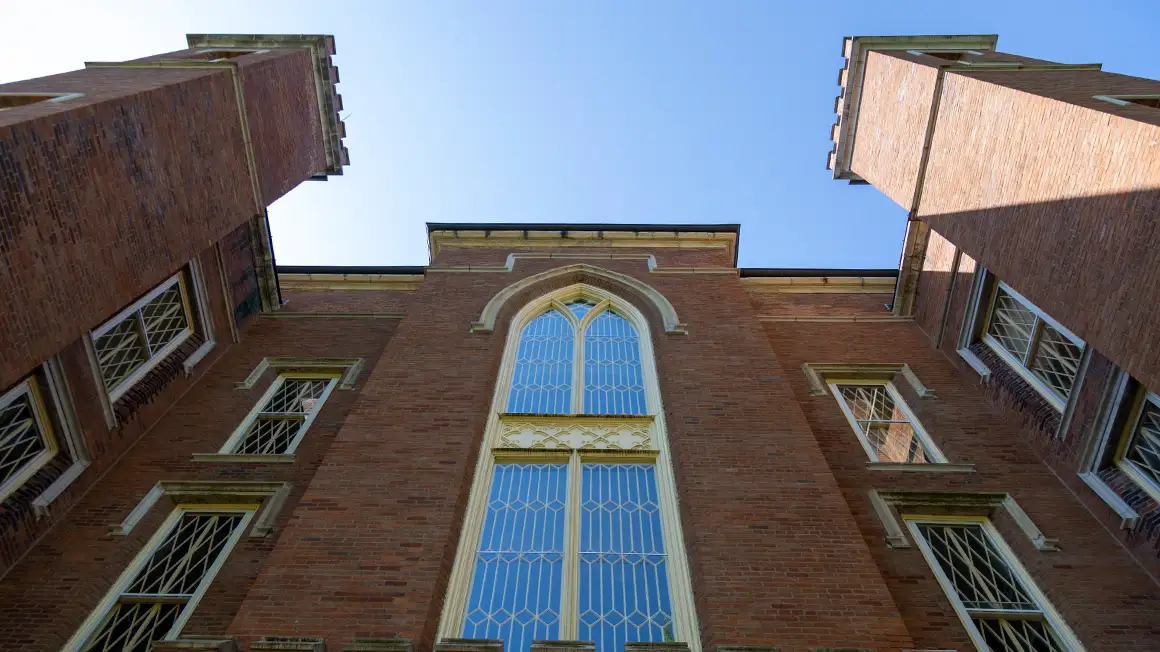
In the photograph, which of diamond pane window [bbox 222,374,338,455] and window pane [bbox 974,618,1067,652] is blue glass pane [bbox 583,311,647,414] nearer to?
diamond pane window [bbox 222,374,338,455]

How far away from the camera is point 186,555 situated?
35.0ft

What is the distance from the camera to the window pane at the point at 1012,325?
13.3m

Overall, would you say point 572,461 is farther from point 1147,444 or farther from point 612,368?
point 1147,444

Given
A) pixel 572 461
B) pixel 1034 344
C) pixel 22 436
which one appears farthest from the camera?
pixel 1034 344

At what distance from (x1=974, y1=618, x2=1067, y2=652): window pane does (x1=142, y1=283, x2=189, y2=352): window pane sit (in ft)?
42.5

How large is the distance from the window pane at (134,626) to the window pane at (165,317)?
216 inches

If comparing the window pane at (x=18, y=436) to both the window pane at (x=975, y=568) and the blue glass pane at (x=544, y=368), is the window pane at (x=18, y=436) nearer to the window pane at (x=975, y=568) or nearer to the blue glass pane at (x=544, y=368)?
the blue glass pane at (x=544, y=368)

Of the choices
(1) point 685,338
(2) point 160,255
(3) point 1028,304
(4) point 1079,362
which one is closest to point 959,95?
(3) point 1028,304

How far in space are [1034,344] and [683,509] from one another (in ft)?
22.2

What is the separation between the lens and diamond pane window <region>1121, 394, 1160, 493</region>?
34.1 ft

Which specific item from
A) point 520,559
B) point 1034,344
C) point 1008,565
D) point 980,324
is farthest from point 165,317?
point 1034,344

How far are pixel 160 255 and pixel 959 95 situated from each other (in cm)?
1367

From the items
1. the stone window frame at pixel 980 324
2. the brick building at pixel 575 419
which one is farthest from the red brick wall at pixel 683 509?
the stone window frame at pixel 980 324

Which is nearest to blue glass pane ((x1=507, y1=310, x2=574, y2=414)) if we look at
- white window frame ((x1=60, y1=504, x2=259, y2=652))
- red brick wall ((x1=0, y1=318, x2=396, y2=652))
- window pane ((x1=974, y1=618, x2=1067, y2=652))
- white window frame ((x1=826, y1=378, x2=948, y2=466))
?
red brick wall ((x1=0, y1=318, x2=396, y2=652))
